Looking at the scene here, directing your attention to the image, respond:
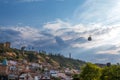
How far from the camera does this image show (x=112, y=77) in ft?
285

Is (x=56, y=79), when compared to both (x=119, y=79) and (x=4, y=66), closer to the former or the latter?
(x=4, y=66)

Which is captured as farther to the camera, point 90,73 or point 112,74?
point 90,73

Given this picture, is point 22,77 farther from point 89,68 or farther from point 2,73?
point 89,68

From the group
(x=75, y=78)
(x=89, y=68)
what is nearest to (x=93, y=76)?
(x=89, y=68)

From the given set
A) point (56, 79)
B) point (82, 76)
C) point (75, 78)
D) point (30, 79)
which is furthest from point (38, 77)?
point (82, 76)

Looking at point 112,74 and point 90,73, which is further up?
point 90,73

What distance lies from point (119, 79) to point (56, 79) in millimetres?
107362

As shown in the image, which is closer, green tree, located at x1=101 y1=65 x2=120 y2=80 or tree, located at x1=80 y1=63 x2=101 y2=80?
green tree, located at x1=101 y1=65 x2=120 y2=80

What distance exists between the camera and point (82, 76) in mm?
90000

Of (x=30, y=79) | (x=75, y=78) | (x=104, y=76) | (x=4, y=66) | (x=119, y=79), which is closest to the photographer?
(x=119, y=79)

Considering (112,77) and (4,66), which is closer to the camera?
(112,77)

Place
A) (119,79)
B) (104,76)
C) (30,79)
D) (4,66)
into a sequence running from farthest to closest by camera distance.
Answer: (4,66)
(30,79)
(104,76)
(119,79)

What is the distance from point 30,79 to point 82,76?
282ft

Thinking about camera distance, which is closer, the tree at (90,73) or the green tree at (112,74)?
the green tree at (112,74)
